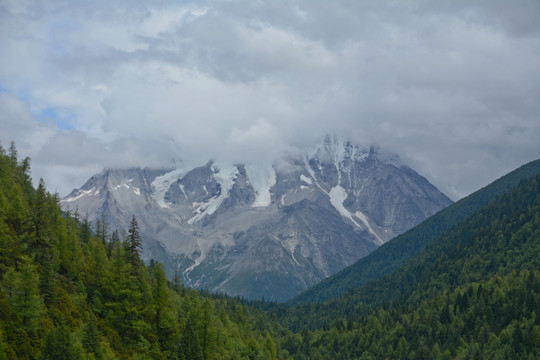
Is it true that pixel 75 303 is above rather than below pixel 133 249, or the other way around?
below

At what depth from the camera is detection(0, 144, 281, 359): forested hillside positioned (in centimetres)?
7469

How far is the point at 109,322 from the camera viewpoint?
320 ft

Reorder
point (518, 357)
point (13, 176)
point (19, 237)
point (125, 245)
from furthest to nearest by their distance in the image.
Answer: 1. point (518, 357)
2. point (13, 176)
3. point (125, 245)
4. point (19, 237)

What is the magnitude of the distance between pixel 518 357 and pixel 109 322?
132134mm

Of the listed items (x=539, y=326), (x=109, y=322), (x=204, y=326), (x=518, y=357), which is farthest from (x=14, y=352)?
(x=539, y=326)

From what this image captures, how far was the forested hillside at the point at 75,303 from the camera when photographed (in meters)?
74.7

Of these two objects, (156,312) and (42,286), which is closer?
(42,286)

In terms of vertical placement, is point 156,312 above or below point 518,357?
above

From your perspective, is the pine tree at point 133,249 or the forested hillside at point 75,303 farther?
the pine tree at point 133,249

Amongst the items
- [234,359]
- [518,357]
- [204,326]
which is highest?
[204,326]

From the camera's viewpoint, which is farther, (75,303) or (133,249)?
(133,249)

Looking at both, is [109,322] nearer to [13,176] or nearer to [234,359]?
[234,359]

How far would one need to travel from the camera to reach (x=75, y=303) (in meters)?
93.8

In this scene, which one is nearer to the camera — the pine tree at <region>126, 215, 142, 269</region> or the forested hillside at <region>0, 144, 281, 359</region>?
the forested hillside at <region>0, 144, 281, 359</region>
